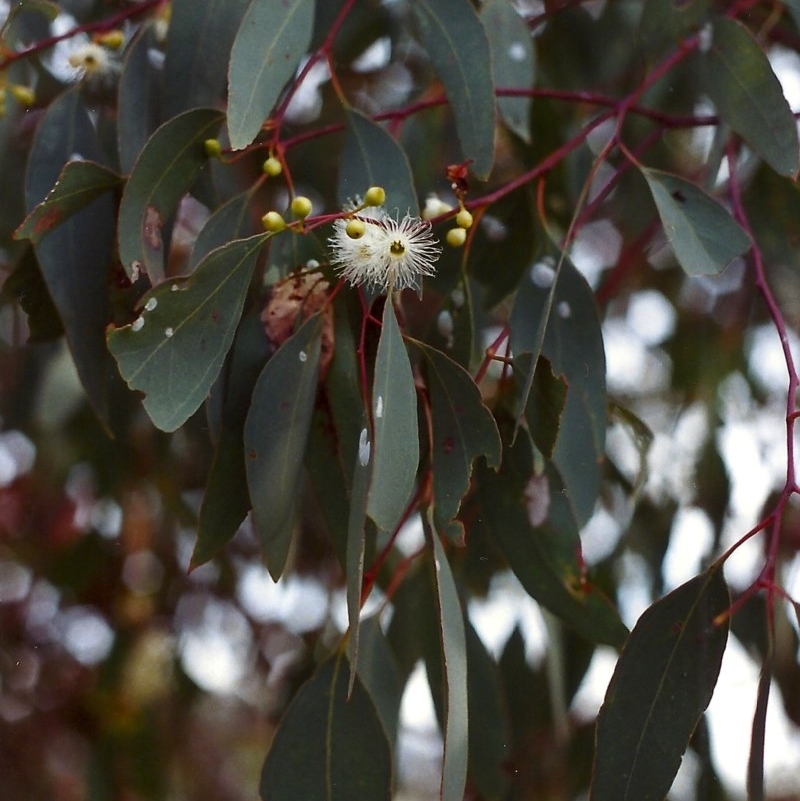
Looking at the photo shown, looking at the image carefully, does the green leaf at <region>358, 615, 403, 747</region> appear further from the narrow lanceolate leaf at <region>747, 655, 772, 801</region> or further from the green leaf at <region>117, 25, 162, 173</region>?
the green leaf at <region>117, 25, 162, 173</region>

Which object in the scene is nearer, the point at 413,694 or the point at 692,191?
the point at 692,191

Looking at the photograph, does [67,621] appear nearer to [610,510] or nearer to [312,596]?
[312,596]

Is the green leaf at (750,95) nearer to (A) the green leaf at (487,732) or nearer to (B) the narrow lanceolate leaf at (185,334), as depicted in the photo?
(B) the narrow lanceolate leaf at (185,334)

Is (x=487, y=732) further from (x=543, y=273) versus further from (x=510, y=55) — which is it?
(x=510, y=55)

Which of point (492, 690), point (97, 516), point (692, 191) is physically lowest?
point (97, 516)

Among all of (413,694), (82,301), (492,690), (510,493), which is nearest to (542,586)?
(510,493)

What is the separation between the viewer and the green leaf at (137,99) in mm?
1036

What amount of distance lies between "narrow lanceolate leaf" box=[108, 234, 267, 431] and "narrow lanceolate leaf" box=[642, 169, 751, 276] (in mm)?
359

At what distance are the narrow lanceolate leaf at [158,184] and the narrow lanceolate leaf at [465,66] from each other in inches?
8.7

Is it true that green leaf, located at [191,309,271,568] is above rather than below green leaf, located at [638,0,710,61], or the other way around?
below

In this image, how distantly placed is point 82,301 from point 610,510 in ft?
3.69

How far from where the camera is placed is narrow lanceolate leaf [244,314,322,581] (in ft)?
2.80

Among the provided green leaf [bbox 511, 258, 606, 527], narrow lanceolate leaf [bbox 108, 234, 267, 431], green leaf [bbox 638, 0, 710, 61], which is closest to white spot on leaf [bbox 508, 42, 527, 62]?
green leaf [bbox 638, 0, 710, 61]

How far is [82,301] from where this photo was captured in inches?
40.5
